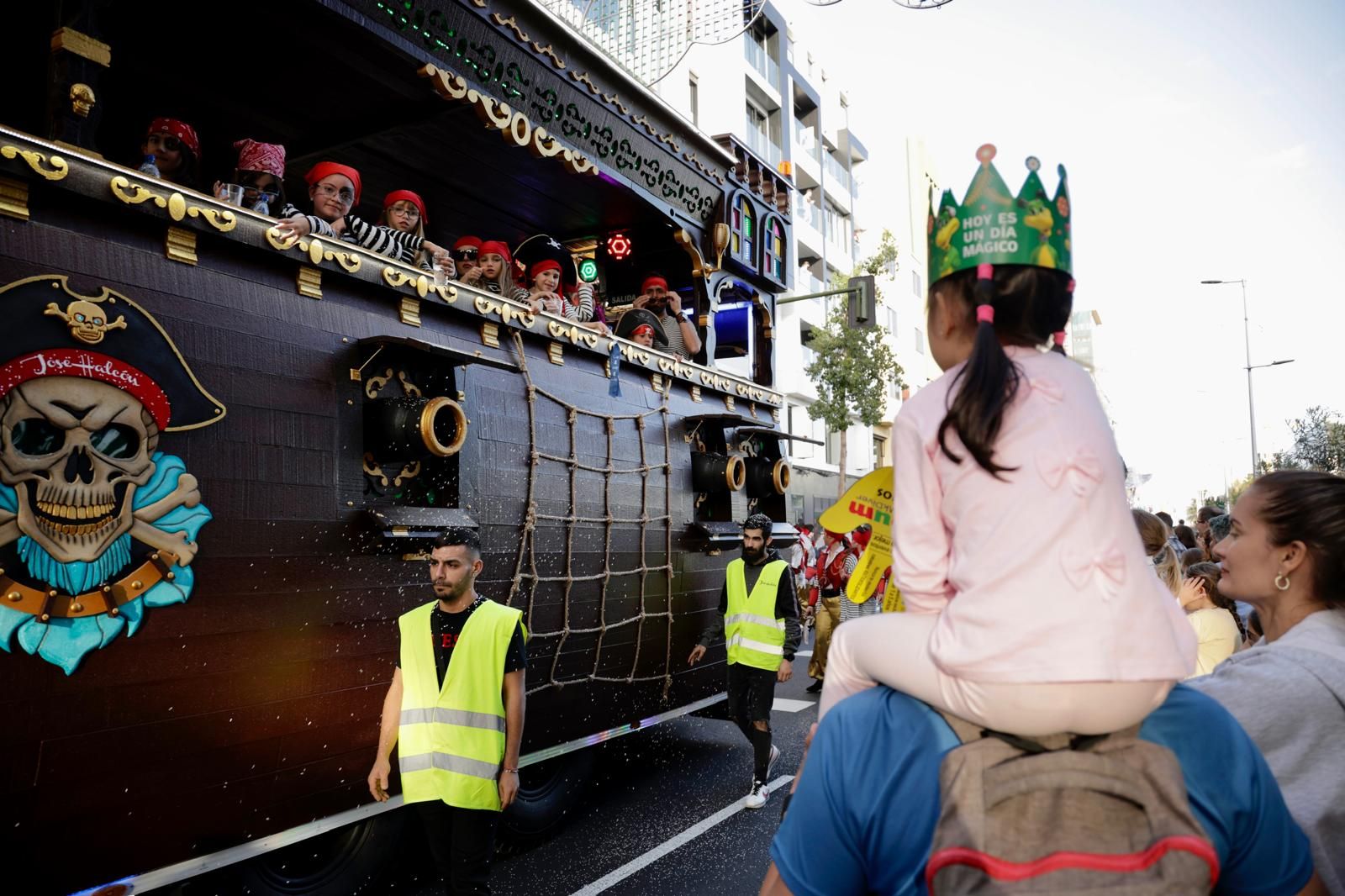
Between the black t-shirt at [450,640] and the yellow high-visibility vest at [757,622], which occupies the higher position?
the black t-shirt at [450,640]

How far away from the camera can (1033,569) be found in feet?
4.31

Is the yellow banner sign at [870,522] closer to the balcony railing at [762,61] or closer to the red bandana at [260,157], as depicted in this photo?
the red bandana at [260,157]

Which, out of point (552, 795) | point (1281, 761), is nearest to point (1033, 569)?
point (1281, 761)

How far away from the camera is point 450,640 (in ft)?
12.2

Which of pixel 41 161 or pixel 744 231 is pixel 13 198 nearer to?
pixel 41 161

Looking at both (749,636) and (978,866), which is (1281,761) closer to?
(978,866)

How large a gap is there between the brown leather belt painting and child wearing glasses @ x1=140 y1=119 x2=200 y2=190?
6.28 ft


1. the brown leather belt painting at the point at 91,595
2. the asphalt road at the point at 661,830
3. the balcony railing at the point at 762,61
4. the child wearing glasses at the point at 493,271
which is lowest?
the asphalt road at the point at 661,830

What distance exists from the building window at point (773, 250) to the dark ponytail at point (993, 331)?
7004 mm

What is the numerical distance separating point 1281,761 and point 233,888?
389 centimetres

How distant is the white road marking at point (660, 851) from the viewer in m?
4.67

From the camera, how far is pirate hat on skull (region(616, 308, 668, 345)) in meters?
7.25

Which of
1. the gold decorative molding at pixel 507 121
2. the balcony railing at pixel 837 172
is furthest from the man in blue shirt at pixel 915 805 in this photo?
the balcony railing at pixel 837 172

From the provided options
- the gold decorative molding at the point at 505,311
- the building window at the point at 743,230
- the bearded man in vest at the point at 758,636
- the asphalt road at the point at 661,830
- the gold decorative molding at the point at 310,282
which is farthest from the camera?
the building window at the point at 743,230
